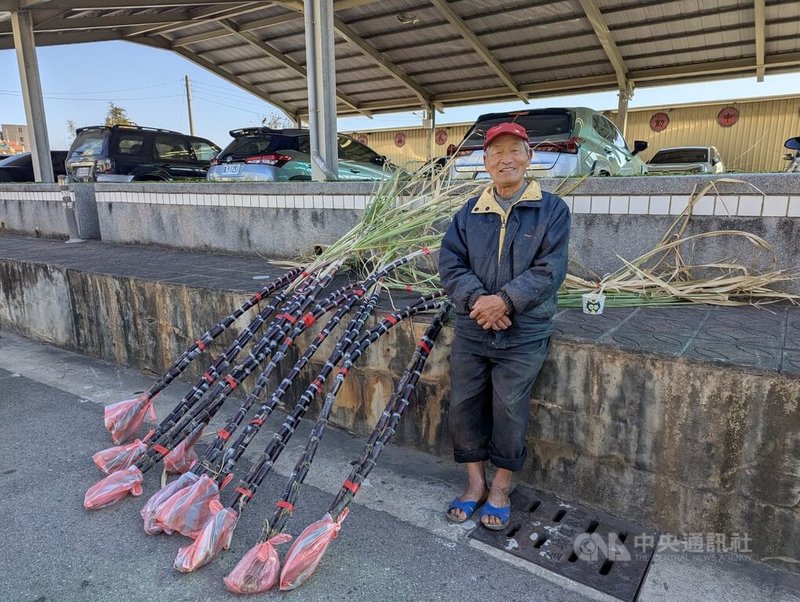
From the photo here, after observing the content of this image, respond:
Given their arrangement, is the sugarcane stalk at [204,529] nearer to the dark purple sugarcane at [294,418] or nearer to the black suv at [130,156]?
the dark purple sugarcane at [294,418]

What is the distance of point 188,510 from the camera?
7.09 feet

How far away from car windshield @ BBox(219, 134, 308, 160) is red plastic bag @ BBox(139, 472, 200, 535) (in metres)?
6.55

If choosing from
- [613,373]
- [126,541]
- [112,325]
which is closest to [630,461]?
[613,373]

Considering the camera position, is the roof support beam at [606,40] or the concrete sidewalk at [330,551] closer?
the concrete sidewalk at [330,551]

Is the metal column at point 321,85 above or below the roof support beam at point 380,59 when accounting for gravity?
below

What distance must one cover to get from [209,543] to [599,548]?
1.56m

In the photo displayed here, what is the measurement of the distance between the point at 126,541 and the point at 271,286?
170 cm

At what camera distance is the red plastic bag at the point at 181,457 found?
2.66m

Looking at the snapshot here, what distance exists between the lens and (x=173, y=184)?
5840 mm

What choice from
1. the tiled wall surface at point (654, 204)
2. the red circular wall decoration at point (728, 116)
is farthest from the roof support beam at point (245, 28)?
the red circular wall decoration at point (728, 116)

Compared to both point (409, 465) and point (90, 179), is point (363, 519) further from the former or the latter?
point (90, 179)

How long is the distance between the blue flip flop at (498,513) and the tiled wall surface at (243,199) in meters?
2.79

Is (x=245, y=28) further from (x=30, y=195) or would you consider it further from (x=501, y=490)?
(x=501, y=490)

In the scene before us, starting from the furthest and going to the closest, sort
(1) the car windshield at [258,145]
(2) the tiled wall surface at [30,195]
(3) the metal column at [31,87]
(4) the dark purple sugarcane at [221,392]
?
(3) the metal column at [31,87]
(1) the car windshield at [258,145]
(2) the tiled wall surface at [30,195]
(4) the dark purple sugarcane at [221,392]
